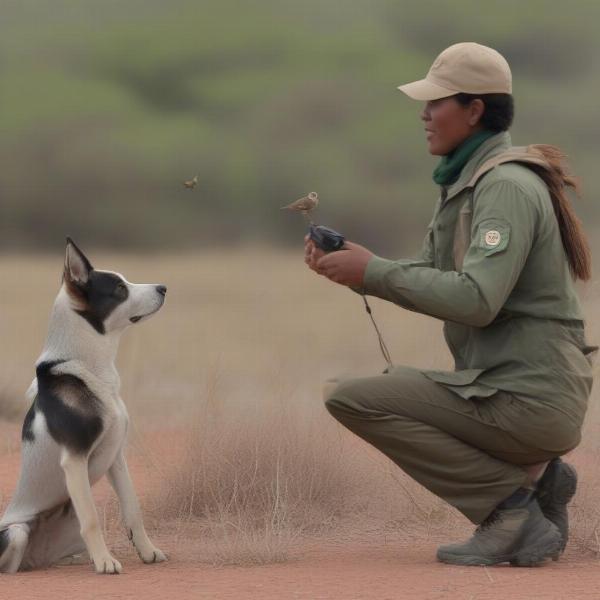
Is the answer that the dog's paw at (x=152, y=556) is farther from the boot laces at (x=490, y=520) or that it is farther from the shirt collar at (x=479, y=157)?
the shirt collar at (x=479, y=157)

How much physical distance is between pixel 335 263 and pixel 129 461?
3.55 m

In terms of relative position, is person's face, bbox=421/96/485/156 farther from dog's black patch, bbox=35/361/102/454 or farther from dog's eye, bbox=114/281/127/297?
dog's black patch, bbox=35/361/102/454

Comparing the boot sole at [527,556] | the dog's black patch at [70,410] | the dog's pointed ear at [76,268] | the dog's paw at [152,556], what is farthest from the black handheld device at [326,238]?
the dog's paw at [152,556]

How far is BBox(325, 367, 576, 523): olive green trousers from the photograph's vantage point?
18.3ft

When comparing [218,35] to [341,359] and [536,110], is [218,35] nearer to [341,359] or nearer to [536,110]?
[536,110]

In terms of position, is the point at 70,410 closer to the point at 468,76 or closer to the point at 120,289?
the point at 120,289

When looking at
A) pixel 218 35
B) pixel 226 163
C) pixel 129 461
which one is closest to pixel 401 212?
pixel 226 163

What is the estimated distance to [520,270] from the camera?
5.37m

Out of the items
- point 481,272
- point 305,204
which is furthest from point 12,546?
point 481,272

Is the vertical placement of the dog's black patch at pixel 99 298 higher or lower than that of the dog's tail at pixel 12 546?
higher

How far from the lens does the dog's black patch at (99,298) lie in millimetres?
5742

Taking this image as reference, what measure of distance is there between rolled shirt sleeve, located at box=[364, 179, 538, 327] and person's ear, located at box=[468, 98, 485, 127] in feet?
1.20

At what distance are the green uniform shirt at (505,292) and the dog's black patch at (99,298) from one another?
967mm

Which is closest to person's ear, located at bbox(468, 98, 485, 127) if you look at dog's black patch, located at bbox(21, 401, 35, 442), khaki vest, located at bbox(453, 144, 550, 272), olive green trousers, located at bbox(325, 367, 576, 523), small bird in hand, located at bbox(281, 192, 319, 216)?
khaki vest, located at bbox(453, 144, 550, 272)
